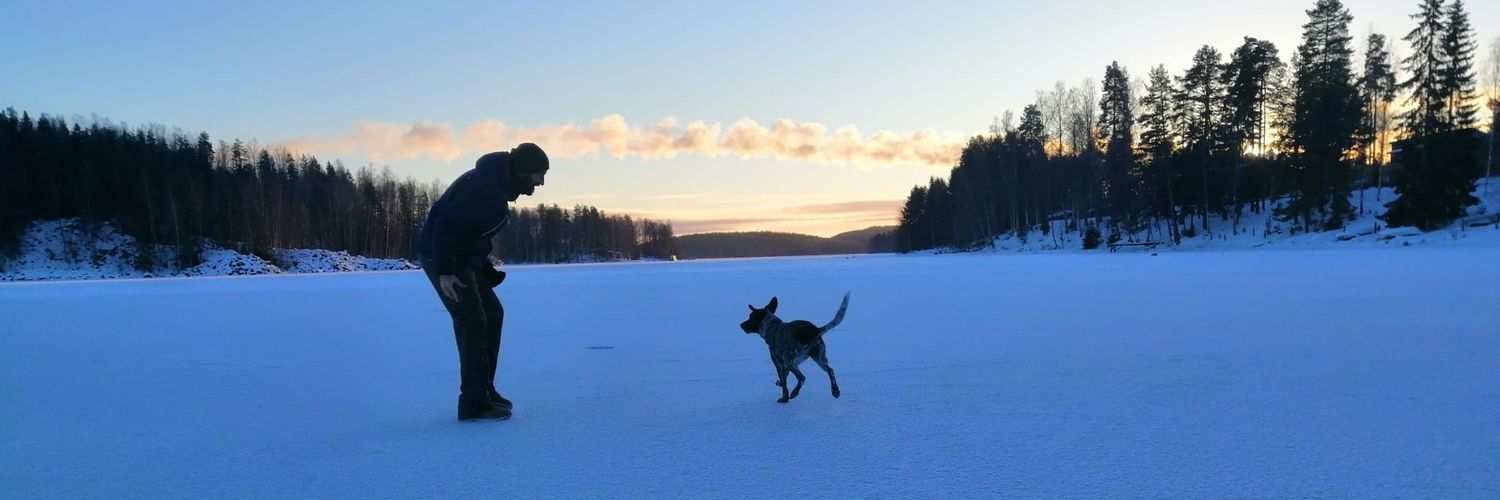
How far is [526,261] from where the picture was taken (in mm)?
99125

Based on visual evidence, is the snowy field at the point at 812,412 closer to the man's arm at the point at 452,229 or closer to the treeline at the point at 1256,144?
the man's arm at the point at 452,229

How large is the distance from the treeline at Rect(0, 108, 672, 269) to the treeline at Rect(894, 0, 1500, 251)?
2401 inches

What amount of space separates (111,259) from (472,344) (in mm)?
68232

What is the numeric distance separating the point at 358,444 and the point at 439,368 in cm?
205

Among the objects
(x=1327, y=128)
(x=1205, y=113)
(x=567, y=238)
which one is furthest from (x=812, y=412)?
(x=567, y=238)

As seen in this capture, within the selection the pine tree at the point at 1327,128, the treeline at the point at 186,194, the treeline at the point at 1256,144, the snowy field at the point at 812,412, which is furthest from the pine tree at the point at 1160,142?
the treeline at the point at 186,194

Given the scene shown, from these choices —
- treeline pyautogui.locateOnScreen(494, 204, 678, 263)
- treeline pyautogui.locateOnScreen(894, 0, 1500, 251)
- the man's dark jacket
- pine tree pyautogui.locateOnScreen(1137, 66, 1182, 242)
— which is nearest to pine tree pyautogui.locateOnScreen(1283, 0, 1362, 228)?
treeline pyautogui.locateOnScreen(894, 0, 1500, 251)

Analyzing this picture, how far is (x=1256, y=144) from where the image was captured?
137 ft

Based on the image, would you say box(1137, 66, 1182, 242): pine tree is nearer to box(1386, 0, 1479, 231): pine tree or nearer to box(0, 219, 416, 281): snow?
box(1386, 0, 1479, 231): pine tree

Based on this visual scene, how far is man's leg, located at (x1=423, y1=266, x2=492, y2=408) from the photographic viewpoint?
336cm

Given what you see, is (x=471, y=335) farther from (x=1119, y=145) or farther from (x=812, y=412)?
(x=1119, y=145)

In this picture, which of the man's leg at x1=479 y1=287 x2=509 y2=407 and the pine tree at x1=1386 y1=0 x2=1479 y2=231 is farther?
the pine tree at x1=1386 y1=0 x2=1479 y2=231

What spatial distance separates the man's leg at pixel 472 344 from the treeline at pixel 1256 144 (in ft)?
114

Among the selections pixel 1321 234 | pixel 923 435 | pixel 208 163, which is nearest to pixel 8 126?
pixel 208 163
